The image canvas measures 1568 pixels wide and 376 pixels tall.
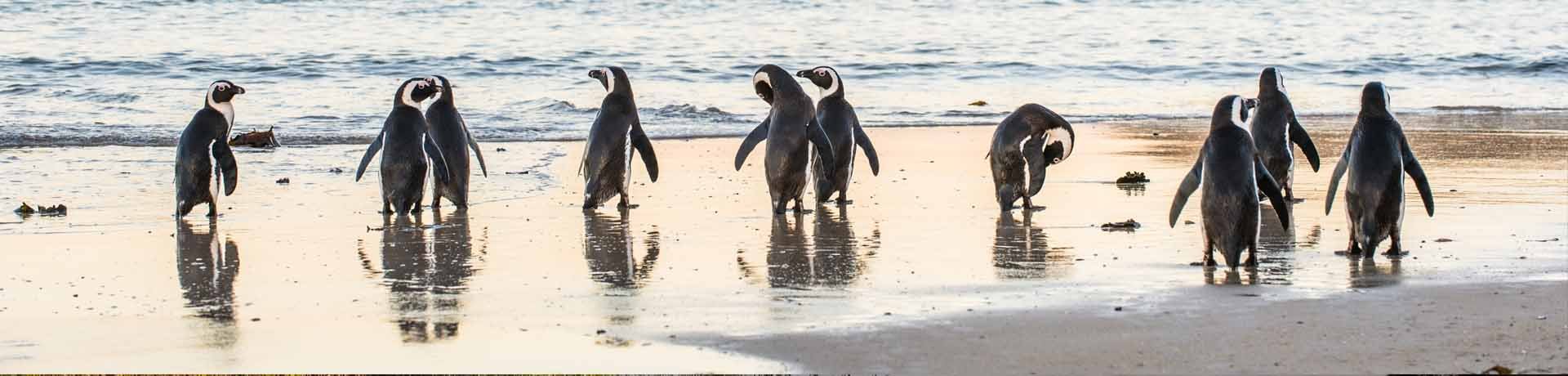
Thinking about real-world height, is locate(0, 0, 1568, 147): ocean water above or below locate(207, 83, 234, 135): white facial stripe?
above

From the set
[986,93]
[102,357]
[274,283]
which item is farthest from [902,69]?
[102,357]

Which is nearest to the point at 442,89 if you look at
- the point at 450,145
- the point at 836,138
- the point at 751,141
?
the point at 450,145

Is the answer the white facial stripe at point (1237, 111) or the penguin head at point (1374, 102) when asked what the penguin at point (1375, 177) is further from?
the white facial stripe at point (1237, 111)

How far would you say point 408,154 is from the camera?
1005 cm

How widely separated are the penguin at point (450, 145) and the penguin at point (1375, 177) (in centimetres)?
459

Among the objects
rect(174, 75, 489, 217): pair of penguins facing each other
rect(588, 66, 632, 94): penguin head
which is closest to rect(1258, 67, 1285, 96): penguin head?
rect(588, 66, 632, 94): penguin head

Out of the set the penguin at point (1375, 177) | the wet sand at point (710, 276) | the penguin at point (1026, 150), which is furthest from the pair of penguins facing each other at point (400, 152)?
the penguin at point (1375, 177)

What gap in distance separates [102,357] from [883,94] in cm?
1745

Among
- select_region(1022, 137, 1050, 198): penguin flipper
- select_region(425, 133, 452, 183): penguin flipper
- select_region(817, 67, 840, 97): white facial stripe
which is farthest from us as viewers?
select_region(817, 67, 840, 97): white facial stripe

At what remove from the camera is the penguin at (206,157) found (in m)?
9.66

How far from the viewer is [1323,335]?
5.41 m

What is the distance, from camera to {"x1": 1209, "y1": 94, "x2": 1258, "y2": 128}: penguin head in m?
7.58

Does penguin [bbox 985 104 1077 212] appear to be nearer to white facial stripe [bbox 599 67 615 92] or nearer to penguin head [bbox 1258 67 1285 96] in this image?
penguin head [bbox 1258 67 1285 96]

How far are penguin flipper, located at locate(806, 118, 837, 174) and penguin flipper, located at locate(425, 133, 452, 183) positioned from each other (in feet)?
6.38
